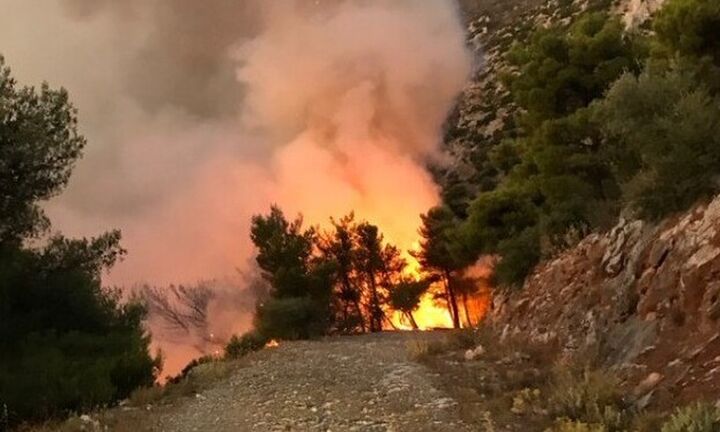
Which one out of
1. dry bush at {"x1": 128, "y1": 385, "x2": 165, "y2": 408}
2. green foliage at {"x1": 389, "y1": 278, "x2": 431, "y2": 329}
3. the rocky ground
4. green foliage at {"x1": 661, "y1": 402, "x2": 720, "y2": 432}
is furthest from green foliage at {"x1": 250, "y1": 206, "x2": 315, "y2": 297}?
green foliage at {"x1": 661, "y1": 402, "x2": 720, "y2": 432}

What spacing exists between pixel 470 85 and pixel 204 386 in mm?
52890

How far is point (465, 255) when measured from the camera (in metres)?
31.5

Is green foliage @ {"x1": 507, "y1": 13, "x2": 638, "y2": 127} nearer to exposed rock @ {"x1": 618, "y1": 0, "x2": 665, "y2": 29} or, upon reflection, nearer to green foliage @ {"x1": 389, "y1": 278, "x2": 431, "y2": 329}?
exposed rock @ {"x1": 618, "y1": 0, "x2": 665, "y2": 29}

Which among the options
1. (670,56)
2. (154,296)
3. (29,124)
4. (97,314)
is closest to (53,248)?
(97,314)

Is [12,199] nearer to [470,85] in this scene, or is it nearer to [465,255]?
[465,255]

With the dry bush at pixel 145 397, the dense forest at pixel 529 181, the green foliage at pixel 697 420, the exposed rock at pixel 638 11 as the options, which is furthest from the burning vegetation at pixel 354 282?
the green foliage at pixel 697 420

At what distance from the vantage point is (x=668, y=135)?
13.1 m

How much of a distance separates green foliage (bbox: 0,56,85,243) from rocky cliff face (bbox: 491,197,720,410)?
11.8 m

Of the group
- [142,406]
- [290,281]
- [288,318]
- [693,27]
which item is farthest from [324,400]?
[290,281]

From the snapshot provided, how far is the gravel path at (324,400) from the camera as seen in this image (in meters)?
12.0

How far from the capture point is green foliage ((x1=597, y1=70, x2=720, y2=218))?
12.8 m

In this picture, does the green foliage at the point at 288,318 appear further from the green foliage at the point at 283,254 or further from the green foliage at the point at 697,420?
the green foliage at the point at 697,420

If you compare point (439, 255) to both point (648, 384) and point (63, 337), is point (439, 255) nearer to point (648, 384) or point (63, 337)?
point (63, 337)

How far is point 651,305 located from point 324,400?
5661mm
